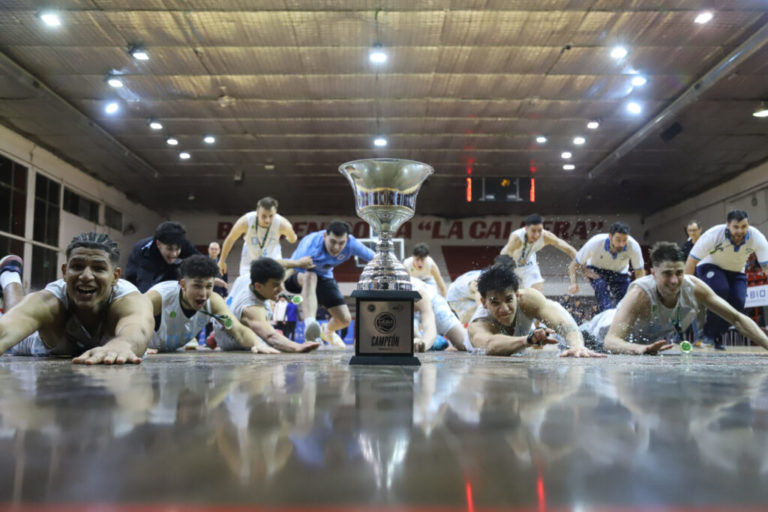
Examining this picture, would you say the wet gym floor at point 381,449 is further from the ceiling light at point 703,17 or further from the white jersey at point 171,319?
the ceiling light at point 703,17

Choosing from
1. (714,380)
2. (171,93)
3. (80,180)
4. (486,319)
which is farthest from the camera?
(80,180)

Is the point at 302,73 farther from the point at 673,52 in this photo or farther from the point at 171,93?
the point at 673,52

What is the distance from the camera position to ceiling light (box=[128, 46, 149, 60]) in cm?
617

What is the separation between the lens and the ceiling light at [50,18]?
18.1 ft

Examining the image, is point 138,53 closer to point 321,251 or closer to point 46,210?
point 321,251

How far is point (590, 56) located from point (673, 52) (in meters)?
0.94

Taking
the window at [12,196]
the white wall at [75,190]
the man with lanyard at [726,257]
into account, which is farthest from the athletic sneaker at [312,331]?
the white wall at [75,190]

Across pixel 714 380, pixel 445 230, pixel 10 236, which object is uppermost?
pixel 445 230

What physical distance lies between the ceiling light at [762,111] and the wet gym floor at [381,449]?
850 cm

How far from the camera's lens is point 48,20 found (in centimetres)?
565

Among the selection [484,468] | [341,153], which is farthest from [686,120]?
[484,468]

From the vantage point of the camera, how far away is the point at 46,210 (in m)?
10.4

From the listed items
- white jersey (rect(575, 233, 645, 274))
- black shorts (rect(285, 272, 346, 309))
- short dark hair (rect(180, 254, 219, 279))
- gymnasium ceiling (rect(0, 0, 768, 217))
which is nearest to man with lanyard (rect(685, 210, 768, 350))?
white jersey (rect(575, 233, 645, 274))

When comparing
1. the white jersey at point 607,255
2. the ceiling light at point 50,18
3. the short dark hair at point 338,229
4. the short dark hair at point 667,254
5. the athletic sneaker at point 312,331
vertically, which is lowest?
the athletic sneaker at point 312,331
